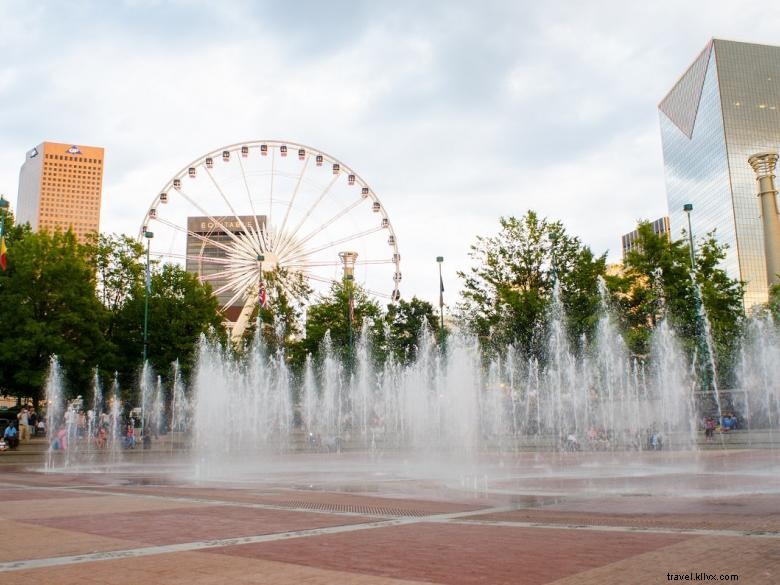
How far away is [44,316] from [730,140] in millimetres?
131411

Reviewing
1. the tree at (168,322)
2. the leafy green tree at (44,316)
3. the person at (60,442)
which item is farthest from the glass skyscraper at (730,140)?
the person at (60,442)

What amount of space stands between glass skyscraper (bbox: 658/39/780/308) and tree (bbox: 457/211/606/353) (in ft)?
331

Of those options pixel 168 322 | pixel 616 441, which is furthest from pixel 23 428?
pixel 616 441

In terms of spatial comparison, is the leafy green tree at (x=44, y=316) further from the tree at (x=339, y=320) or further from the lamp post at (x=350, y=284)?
the lamp post at (x=350, y=284)

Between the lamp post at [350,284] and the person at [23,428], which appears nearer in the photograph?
the person at [23,428]

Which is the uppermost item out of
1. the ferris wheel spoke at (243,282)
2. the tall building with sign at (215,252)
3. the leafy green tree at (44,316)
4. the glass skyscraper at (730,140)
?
the glass skyscraper at (730,140)

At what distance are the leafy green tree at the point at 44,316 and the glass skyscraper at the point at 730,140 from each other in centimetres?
11977

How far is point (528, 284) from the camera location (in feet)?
151

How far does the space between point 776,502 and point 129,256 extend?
171ft

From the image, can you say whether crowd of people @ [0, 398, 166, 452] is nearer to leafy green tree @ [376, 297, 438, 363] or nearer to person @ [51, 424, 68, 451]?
person @ [51, 424, 68, 451]

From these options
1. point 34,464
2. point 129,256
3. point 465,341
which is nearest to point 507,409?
point 465,341

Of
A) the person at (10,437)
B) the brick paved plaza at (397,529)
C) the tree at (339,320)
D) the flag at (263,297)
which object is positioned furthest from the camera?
the tree at (339,320)

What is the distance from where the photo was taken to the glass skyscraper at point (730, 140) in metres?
135

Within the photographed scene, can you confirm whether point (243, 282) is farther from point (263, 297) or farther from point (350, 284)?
point (350, 284)
